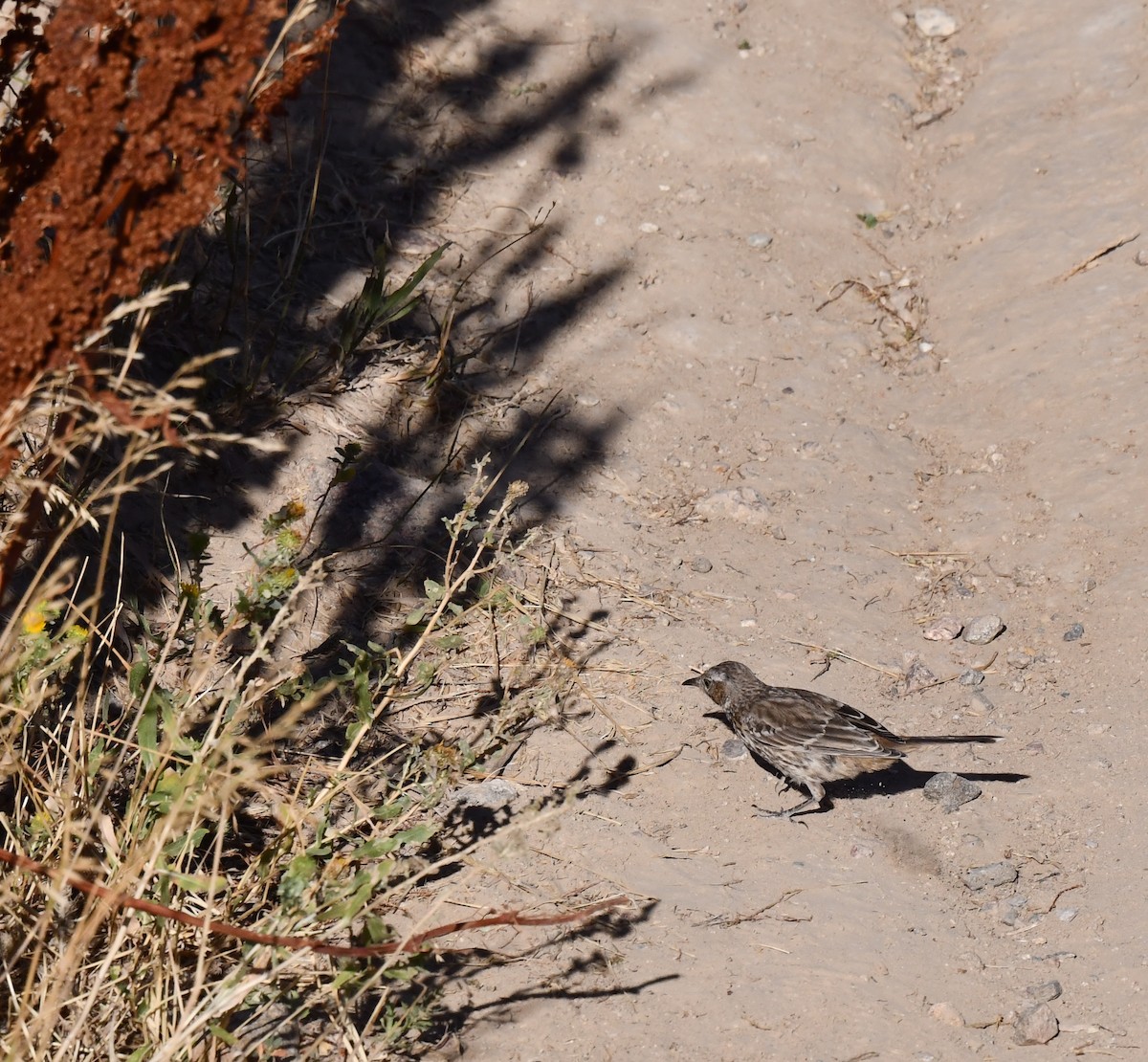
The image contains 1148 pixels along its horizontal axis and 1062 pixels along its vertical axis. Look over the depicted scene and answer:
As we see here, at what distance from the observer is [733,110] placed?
8180mm

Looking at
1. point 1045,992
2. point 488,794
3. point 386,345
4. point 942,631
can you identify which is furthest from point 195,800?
point 942,631

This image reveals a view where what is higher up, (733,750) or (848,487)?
(733,750)

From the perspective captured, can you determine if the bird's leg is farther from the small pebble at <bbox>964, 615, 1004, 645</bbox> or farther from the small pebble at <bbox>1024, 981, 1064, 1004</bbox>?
the small pebble at <bbox>964, 615, 1004, 645</bbox>

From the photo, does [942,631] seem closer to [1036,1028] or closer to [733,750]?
[733,750]

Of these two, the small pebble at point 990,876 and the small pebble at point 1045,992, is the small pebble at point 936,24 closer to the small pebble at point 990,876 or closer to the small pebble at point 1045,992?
the small pebble at point 990,876

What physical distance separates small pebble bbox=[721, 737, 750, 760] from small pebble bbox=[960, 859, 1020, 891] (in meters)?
0.97

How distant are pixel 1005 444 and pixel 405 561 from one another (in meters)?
3.19

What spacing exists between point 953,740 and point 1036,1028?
1373mm

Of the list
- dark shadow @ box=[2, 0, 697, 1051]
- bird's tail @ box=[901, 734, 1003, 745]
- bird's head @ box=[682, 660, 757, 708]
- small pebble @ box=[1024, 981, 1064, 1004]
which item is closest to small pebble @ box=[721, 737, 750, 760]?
bird's head @ box=[682, 660, 757, 708]

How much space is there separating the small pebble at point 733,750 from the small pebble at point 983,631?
4.18 ft

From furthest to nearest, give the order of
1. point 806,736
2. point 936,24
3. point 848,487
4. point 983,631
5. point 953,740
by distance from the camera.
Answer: point 936,24
point 848,487
point 983,631
point 953,740
point 806,736

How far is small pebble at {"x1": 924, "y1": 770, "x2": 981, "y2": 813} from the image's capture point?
4.91m

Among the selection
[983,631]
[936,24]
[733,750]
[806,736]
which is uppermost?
[936,24]

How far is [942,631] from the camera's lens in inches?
227
